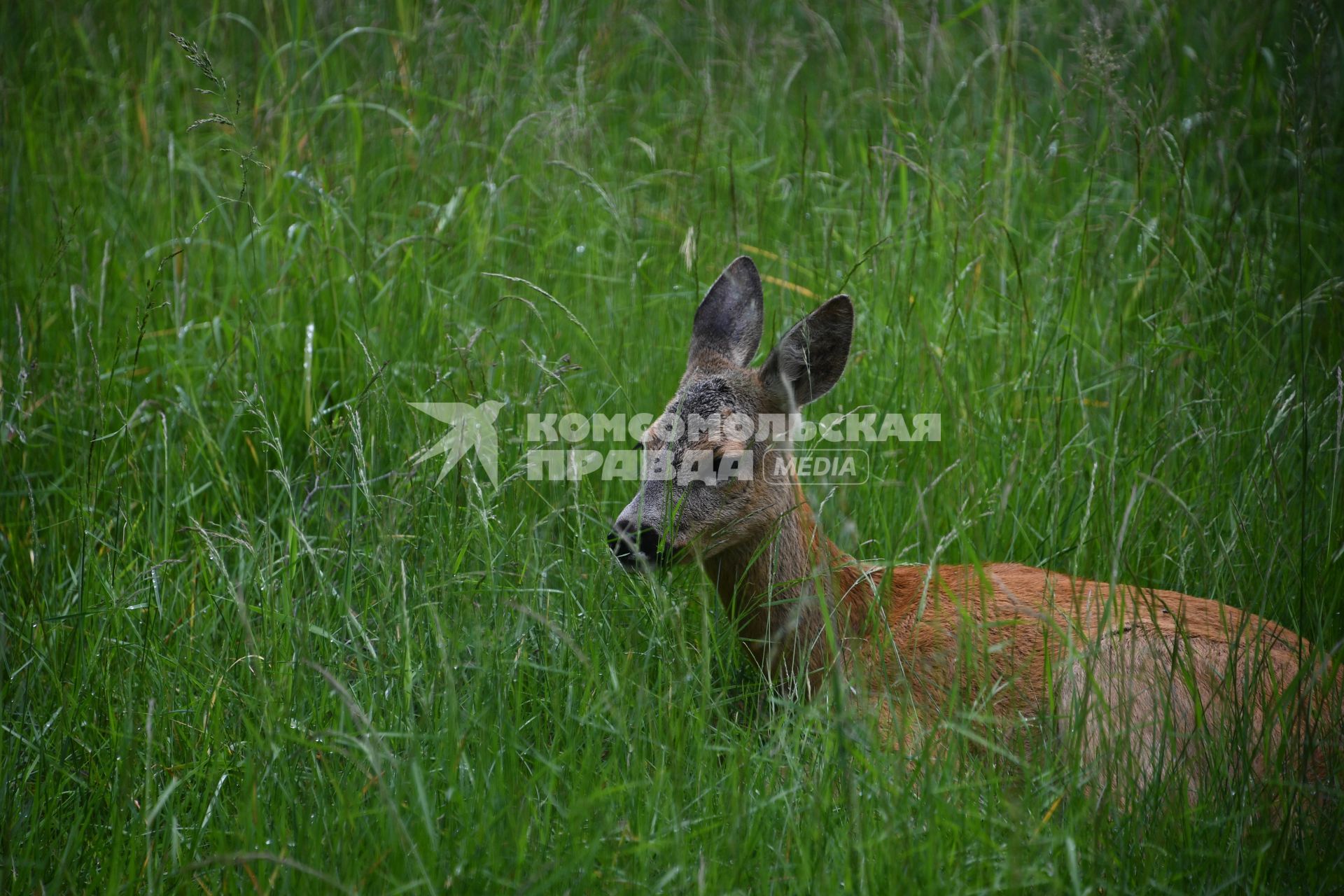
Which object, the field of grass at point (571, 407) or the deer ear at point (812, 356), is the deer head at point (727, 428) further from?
the field of grass at point (571, 407)

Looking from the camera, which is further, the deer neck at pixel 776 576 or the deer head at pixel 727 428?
the deer neck at pixel 776 576

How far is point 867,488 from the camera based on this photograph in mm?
3707

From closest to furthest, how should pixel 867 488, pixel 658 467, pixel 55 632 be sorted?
pixel 55 632
pixel 658 467
pixel 867 488

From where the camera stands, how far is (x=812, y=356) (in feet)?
11.3

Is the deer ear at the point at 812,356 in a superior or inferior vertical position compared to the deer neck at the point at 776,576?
superior

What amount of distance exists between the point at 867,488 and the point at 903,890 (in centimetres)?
172

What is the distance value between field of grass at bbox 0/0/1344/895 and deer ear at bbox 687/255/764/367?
0.34 meters

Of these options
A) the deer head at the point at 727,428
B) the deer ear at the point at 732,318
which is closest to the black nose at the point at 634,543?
the deer head at the point at 727,428

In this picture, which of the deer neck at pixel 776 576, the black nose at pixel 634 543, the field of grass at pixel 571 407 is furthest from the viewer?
the deer neck at pixel 776 576

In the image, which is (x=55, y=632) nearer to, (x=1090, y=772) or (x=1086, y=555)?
(x=1090, y=772)

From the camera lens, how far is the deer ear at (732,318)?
3.61 meters

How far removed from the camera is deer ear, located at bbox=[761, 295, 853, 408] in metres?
3.31

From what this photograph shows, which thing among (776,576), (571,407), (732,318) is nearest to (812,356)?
(732,318)

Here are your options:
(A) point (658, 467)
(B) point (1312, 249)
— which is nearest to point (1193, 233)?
(B) point (1312, 249)
